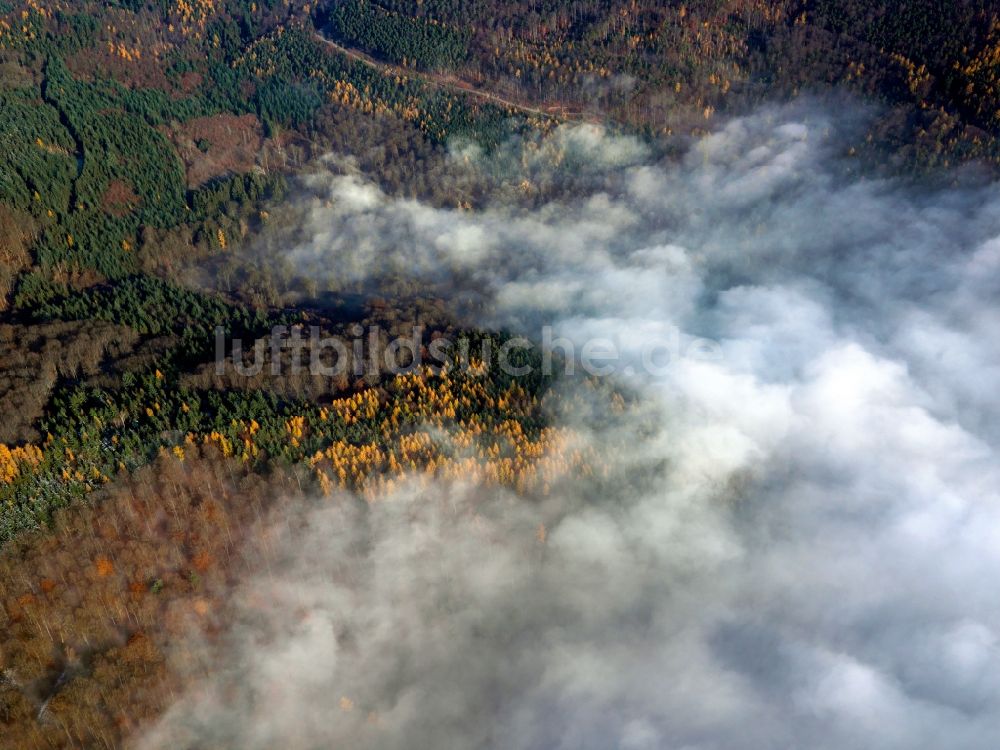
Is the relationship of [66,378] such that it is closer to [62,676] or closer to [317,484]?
[317,484]

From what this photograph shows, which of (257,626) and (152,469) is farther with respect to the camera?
(152,469)

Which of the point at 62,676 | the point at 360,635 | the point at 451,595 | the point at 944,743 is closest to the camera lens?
the point at 62,676

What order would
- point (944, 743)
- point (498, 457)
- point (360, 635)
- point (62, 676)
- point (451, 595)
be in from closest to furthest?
point (62, 676)
point (944, 743)
point (360, 635)
point (451, 595)
point (498, 457)

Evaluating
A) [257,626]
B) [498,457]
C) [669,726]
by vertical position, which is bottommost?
[669,726]

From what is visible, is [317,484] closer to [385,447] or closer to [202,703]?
[385,447]

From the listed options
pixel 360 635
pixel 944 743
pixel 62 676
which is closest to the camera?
pixel 62 676

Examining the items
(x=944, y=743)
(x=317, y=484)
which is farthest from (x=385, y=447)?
(x=944, y=743)

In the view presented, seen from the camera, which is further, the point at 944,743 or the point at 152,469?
the point at 152,469

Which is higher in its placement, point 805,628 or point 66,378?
point 66,378

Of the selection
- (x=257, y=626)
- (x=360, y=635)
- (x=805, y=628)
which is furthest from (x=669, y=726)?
(x=257, y=626)
